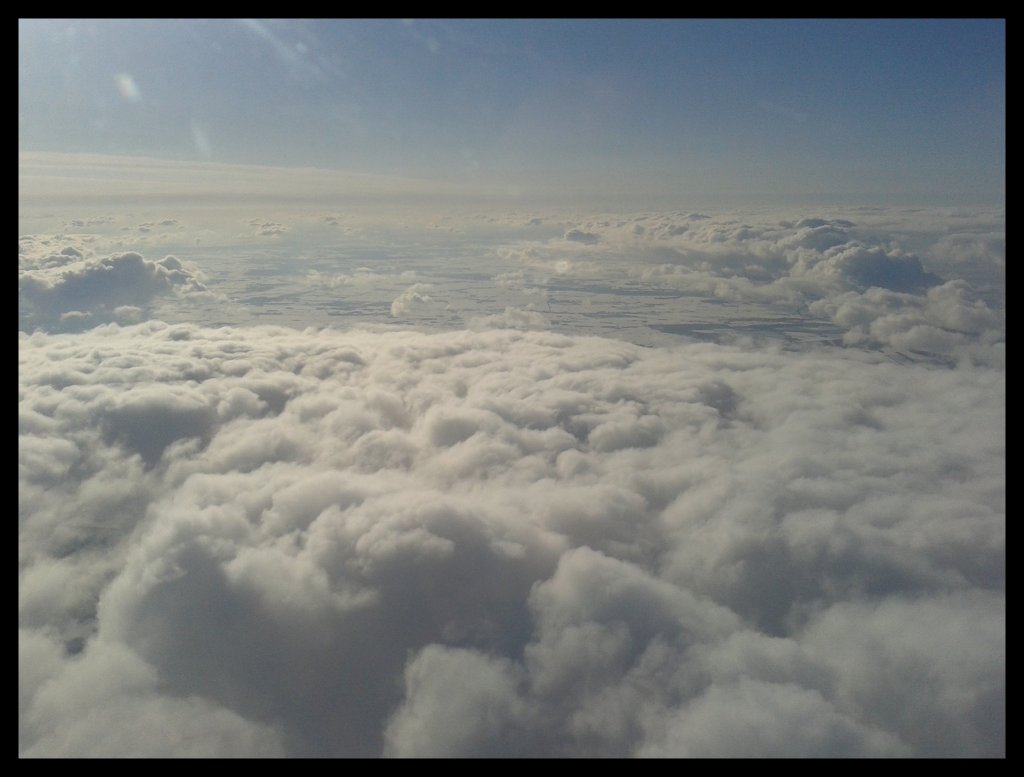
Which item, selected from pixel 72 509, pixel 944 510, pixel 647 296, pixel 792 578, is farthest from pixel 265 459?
pixel 647 296

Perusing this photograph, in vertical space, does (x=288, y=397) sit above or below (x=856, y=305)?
below

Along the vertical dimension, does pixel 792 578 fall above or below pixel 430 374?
below

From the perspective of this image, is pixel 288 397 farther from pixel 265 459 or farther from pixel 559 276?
pixel 559 276

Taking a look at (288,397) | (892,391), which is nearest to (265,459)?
(288,397)
